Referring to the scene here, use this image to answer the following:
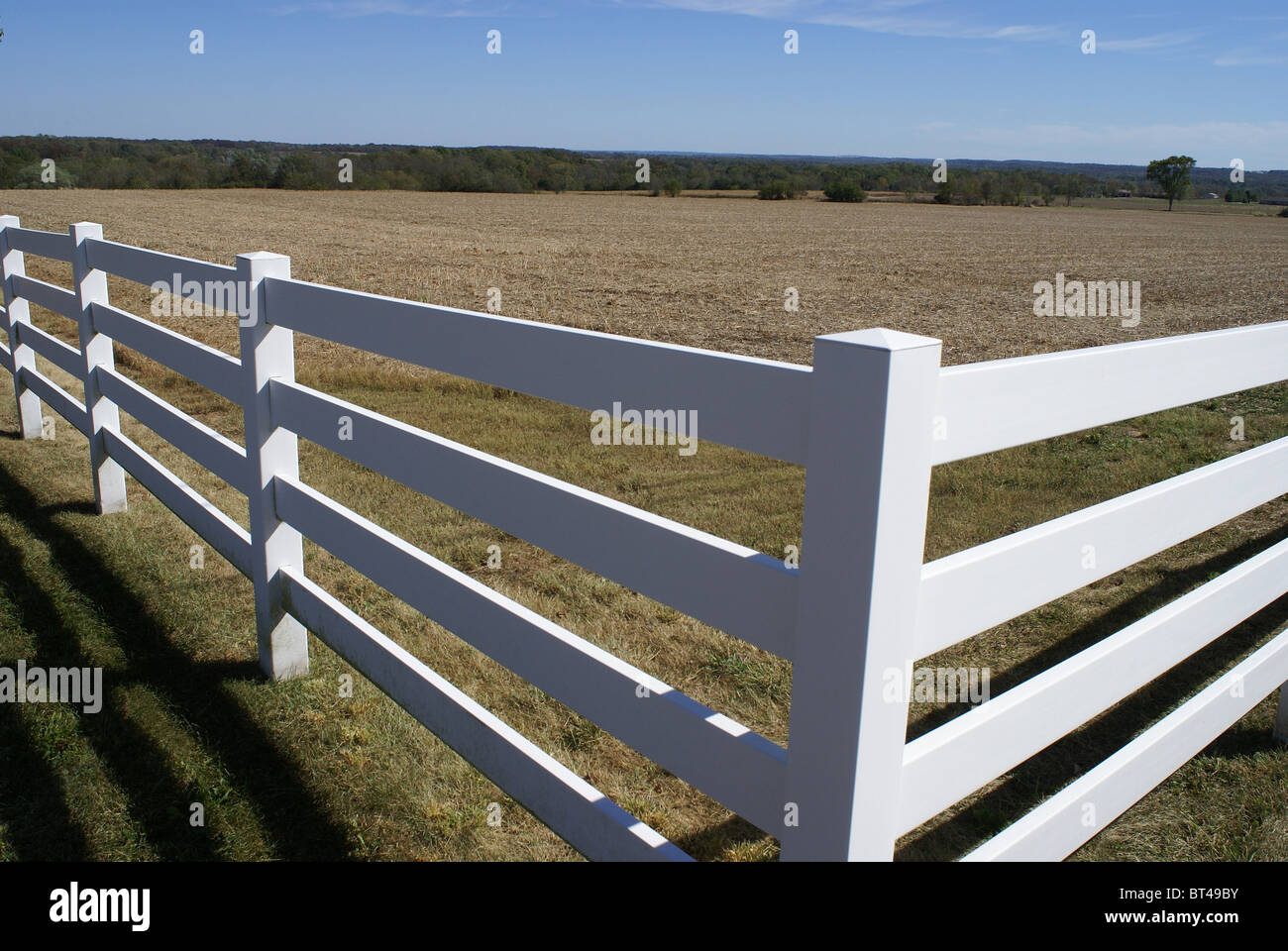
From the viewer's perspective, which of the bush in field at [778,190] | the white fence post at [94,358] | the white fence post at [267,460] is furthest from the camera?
the bush in field at [778,190]

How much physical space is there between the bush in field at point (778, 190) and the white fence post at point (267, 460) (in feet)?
238

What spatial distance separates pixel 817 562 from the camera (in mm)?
1446

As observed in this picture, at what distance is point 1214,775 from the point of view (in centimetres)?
315

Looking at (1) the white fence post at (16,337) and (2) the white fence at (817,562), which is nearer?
(2) the white fence at (817,562)

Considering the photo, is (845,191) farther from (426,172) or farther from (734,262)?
(734,262)

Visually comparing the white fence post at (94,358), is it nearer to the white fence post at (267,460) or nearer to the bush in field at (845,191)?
the white fence post at (267,460)

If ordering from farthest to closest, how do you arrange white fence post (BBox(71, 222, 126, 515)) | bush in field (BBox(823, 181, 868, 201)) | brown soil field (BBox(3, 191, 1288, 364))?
bush in field (BBox(823, 181, 868, 201))
brown soil field (BBox(3, 191, 1288, 364))
white fence post (BBox(71, 222, 126, 515))

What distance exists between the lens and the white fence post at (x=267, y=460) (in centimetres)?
336

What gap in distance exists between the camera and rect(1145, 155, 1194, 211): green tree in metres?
87.9

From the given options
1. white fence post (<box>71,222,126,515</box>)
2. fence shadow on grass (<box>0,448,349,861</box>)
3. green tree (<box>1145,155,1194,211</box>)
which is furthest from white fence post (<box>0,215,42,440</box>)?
green tree (<box>1145,155,1194,211</box>)

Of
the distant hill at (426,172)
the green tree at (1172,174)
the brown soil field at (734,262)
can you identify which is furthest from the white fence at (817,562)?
the green tree at (1172,174)

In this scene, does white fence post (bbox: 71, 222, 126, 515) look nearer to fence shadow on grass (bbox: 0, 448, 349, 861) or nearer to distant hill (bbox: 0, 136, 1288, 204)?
fence shadow on grass (bbox: 0, 448, 349, 861)

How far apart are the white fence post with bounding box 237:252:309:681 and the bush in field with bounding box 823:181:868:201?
72.1 m

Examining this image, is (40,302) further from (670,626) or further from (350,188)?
(350,188)
